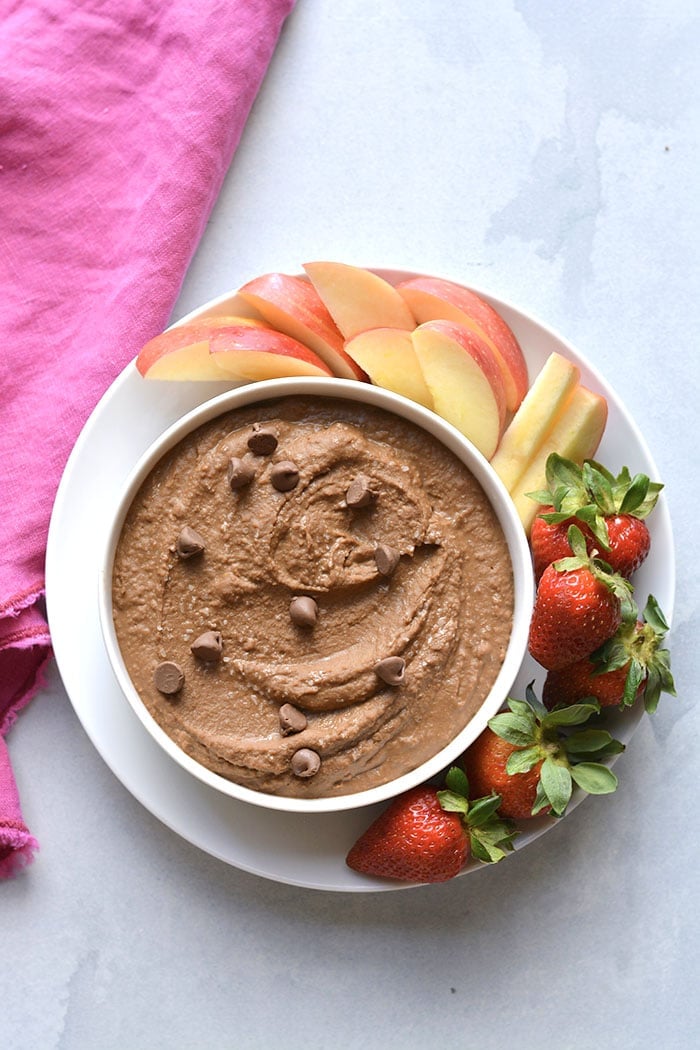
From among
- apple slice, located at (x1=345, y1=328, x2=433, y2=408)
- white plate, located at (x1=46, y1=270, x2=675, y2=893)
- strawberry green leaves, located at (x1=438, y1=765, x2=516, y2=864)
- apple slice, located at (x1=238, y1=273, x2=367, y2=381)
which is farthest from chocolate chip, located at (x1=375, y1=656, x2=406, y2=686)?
apple slice, located at (x1=238, y1=273, x2=367, y2=381)

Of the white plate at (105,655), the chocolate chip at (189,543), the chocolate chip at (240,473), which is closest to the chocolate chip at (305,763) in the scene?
the white plate at (105,655)

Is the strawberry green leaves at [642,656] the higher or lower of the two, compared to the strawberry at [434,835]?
higher

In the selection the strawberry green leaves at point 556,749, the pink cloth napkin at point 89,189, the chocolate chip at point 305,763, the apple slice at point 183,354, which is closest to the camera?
the chocolate chip at point 305,763

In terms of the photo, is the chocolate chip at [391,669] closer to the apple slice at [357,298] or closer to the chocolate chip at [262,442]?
the chocolate chip at [262,442]

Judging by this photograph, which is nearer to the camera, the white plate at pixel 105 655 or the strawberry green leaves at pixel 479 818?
the strawberry green leaves at pixel 479 818

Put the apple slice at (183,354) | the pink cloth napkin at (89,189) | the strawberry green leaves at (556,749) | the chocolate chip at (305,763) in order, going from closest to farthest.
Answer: the chocolate chip at (305,763) < the strawberry green leaves at (556,749) < the apple slice at (183,354) < the pink cloth napkin at (89,189)

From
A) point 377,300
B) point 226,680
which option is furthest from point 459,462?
point 226,680

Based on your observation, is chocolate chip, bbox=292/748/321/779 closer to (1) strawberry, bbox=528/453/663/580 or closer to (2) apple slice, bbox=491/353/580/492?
(1) strawberry, bbox=528/453/663/580
